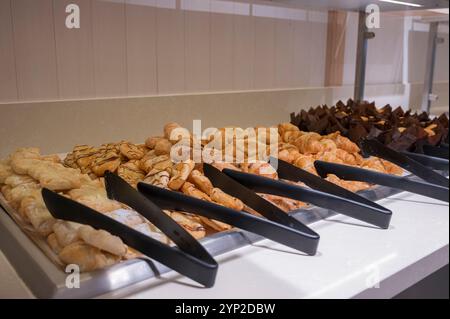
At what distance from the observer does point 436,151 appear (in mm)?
1011

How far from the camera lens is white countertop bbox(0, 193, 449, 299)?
50 cm

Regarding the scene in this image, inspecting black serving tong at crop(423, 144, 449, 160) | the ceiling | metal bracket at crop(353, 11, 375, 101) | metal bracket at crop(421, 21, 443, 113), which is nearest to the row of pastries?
black serving tong at crop(423, 144, 449, 160)

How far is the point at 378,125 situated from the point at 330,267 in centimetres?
64

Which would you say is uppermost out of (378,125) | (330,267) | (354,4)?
(354,4)

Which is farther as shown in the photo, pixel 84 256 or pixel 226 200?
pixel 226 200

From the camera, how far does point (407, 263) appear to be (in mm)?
587

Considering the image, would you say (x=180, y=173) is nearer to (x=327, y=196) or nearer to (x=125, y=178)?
(x=125, y=178)

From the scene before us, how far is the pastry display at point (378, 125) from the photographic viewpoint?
3.32 ft

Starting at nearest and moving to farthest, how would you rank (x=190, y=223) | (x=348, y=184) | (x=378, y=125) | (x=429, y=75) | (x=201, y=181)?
(x=190, y=223) < (x=201, y=181) < (x=348, y=184) < (x=378, y=125) < (x=429, y=75)

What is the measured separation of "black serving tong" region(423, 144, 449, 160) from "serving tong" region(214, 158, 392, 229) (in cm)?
42

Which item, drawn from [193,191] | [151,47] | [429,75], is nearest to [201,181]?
[193,191]

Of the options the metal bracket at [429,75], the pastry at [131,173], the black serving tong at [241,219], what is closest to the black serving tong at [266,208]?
the black serving tong at [241,219]

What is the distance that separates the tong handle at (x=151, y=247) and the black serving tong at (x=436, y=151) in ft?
2.38

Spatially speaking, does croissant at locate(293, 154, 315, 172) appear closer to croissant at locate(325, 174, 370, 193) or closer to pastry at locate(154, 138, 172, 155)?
croissant at locate(325, 174, 370, 193)
